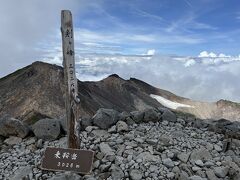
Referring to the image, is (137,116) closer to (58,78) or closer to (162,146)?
(162,146)

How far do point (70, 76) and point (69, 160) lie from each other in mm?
2500

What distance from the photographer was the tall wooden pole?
11.5 metres

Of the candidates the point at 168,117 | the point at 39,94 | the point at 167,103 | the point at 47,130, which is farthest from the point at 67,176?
the point at 167,103

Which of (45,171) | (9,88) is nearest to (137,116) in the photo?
(45,171)

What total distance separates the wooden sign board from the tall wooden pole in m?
1.01

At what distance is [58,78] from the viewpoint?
55125mm

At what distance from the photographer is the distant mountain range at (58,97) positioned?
48.2 m

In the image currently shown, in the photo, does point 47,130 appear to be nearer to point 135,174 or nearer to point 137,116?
point 137,116

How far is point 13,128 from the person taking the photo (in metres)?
14.0

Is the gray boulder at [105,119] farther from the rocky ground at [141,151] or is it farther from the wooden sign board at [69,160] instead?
the wooden sign board at [69,160]

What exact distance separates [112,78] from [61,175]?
70.4 m

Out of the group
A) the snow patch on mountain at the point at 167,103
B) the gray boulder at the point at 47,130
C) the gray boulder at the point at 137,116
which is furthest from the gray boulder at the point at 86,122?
the snow patch on mountain at the point at 167,103

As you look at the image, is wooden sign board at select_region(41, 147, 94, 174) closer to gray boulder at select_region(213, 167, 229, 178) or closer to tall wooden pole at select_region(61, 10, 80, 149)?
tall wooden pole at select_region(61, 10, 80, 149)

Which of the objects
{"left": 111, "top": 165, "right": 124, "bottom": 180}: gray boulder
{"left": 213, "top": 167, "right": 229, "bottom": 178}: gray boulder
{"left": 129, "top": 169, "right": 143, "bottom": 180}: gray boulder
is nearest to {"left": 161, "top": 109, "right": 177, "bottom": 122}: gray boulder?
{"left": 213, "top": 167, "right": 229, "bottom": 178}: gray boulder
